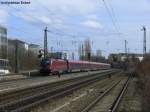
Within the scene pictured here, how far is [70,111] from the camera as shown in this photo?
824 inches

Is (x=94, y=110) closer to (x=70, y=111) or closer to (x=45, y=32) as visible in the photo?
(x=70, y=111)

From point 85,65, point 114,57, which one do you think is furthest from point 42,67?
point 114,57

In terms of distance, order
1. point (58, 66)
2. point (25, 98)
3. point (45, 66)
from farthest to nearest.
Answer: point (58, 66) < point (45, 66) < point (25, 98)

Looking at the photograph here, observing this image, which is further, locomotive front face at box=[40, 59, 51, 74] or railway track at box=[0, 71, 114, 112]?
locomotive front face at box=[40, 59, 51, 74]

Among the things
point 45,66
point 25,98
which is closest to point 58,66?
point 45,66

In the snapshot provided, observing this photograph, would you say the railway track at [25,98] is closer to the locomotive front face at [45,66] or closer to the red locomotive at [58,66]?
the locomotive front face at [45,66]

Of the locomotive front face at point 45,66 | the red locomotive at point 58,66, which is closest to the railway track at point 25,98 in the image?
the locomotive front face at point 45,66

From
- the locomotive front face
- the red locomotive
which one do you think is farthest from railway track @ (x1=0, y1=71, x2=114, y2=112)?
the red locomotive

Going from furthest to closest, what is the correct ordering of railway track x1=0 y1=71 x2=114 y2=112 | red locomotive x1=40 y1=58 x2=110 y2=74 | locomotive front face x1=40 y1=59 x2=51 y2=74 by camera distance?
red locomotive x1=40 y1=58 x2=110 y2=74
locomotive front face x1=40 y1=59 x2=51 y2=74
railway track x1=0 y1=71 x2=114 y2=112

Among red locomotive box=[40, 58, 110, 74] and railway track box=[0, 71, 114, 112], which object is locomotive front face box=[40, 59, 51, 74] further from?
railway track box=[0, 71, 114, 112]

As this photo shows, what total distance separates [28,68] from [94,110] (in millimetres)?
99860

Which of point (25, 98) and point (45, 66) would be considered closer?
point (25, 98)

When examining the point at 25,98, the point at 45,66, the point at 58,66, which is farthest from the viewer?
the point at 58,66

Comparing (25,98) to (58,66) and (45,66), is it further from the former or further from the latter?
(58,66)
